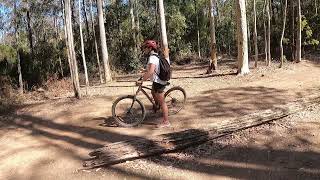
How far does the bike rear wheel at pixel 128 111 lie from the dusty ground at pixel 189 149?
20 centimetres

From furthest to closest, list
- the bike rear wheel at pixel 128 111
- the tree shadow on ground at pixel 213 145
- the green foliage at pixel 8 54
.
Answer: the green foliage at pixel 8 54
the bike rear wheel at pixel 128 111
the tree shadow on ground at pixel 213 145

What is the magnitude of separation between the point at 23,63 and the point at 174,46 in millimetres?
11065

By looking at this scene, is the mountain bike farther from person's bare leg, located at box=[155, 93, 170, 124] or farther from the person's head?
the person's head

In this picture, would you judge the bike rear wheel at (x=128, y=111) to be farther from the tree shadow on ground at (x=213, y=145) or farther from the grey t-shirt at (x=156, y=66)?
the grey t-shirt at (x=156, y=66)

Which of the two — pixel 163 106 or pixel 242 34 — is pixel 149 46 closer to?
pixel 163 106

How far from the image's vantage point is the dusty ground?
5.95 meters

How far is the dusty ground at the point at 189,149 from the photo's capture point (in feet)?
19.5

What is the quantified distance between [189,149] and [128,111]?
219cm

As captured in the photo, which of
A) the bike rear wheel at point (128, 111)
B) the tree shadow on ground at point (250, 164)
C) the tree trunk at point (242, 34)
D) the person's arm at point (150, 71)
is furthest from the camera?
the tree trunk at point (242, 34)

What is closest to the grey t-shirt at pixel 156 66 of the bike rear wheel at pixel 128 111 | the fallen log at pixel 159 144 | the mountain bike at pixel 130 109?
the mountain bike at pixel 130 109

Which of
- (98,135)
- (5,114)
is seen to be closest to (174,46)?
(5,114)

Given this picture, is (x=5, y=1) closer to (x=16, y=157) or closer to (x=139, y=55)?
(x=139, y=55)

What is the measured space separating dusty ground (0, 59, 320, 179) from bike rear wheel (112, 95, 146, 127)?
197mm

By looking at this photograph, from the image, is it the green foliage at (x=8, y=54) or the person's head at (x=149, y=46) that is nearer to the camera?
the person's head at (x=149, y=46)
